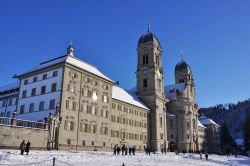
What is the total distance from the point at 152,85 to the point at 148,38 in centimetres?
1621

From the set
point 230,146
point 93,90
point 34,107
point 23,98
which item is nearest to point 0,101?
point 23,98

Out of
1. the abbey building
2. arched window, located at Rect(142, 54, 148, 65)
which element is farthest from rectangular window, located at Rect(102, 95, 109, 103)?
arched window, located at Rect(142, 54, 148, 65)

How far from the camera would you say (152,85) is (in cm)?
8488

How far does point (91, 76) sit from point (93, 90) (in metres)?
2.90

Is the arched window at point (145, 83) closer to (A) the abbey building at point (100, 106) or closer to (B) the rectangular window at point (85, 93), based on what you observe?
(A) the abbey building at point (100, 106)

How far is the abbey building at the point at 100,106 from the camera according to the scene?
164 feet

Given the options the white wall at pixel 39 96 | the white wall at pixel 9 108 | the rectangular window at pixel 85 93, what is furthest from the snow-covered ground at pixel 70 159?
the white wall at pixel 9 108

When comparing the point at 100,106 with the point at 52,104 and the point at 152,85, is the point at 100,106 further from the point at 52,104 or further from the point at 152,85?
the point at 152,85

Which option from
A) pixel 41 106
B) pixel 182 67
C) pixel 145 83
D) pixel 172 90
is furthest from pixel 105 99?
pixel 182 67

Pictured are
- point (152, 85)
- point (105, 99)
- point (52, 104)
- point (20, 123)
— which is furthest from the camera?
point (152, 85)

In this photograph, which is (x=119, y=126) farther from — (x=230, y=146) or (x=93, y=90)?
(x=230, y=146)

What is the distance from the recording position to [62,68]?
167ft

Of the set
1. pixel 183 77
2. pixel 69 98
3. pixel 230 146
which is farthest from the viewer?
pixel 230 146

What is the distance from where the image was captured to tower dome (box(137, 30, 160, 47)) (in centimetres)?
8956
